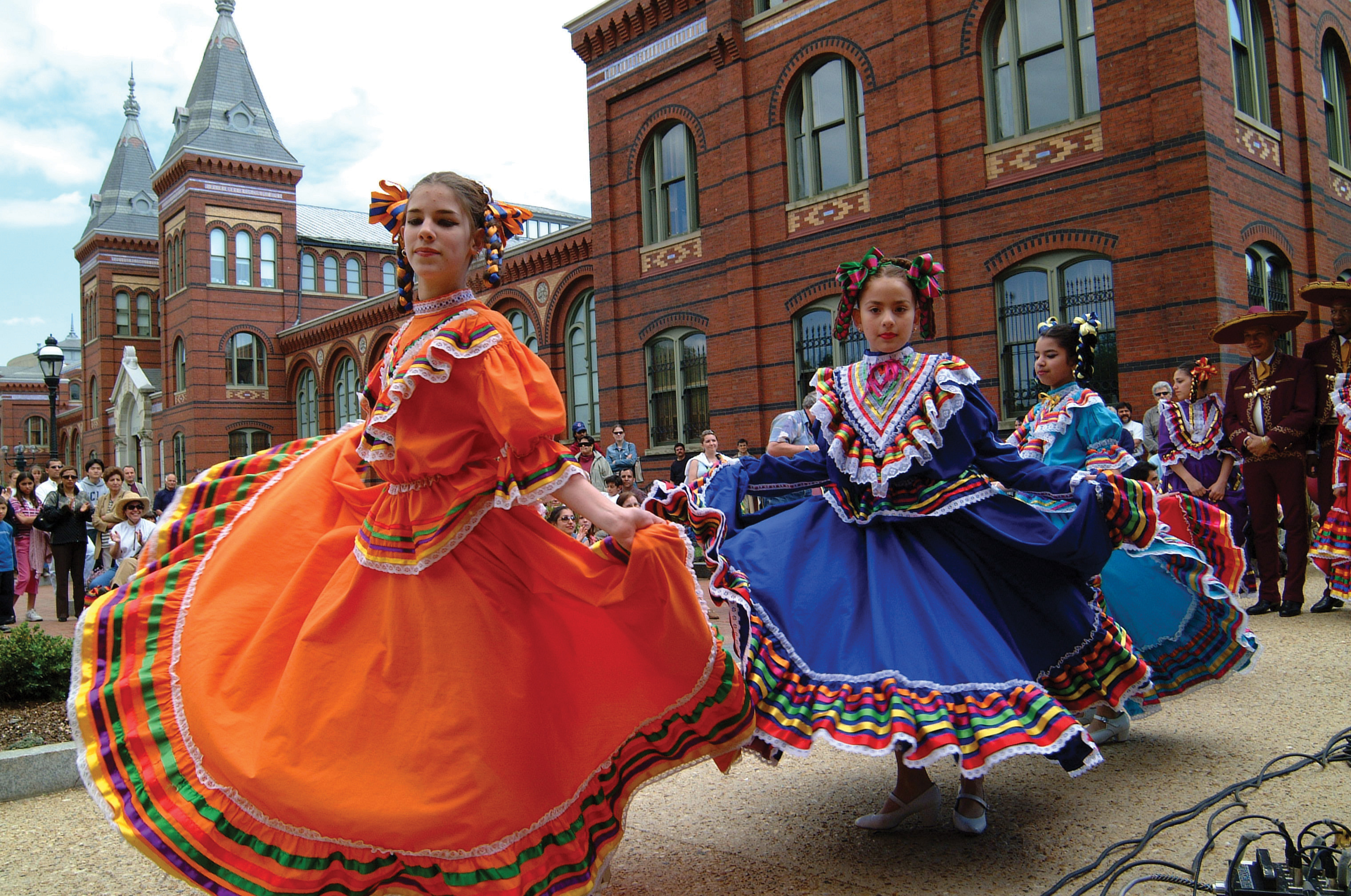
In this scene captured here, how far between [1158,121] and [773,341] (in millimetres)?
6583

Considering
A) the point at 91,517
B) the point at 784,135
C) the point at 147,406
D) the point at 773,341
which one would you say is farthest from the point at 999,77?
the point at 147,406

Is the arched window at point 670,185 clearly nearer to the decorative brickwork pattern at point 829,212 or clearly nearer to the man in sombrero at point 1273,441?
the decorative brickwork pattern at point 829,212

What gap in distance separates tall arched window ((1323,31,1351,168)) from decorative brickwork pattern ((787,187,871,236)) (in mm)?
7822

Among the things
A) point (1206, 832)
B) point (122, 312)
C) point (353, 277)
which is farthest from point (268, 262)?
point (1206, 832)

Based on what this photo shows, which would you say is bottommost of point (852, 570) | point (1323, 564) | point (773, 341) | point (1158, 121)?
point (1323, 564)

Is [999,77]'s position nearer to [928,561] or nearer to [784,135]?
[784,135]

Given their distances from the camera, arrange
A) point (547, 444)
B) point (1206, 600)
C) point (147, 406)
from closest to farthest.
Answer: point (547, 444)
point (1206, 600)
point (147, 406)

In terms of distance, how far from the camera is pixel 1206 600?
13.7 feet

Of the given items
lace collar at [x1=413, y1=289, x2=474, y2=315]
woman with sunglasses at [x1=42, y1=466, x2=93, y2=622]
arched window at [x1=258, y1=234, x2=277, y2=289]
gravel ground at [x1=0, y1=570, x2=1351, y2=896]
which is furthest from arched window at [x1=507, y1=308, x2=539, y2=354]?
lace collar at [x1=413, y1=289, x2=474, y2=315]

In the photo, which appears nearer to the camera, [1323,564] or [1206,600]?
[1206,600]

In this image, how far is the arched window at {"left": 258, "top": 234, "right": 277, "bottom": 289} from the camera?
125 feet

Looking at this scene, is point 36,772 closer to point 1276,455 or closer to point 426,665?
point 426,665

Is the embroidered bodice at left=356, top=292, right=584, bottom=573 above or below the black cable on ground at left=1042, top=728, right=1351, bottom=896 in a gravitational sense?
above

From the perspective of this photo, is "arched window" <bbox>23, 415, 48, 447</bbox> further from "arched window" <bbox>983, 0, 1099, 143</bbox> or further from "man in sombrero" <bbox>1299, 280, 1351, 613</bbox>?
"man in sombrero" <bbox>1299, 280, 1351, 613</bbox>
